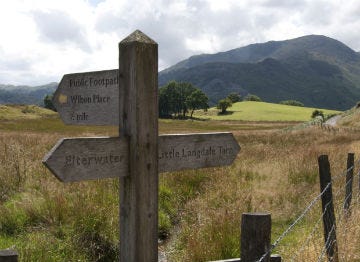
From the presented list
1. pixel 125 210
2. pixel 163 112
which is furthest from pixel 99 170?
pixel 163 112

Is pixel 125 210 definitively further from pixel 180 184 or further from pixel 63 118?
pixel 180 184

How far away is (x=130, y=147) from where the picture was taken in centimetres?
273

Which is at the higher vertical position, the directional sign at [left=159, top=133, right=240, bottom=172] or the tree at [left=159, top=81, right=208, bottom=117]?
the tree at [left=159, top=81, right=208, bottom=117]

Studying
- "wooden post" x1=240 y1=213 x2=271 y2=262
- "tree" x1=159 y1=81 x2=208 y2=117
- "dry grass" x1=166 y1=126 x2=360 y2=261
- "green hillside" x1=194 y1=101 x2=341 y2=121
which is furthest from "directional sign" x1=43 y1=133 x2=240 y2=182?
"tree" x1=159 y1=81 x2=208 y2=117

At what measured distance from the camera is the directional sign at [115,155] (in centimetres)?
250

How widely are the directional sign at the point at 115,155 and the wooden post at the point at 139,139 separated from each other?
0.09m

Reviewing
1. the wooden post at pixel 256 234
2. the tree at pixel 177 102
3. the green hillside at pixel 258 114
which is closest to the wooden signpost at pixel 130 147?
the wooden post at pixel 256 234

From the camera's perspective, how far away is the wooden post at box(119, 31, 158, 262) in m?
2.70

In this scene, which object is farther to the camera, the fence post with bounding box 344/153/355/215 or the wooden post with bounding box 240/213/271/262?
the fence post with bounding box 344/153/355/215

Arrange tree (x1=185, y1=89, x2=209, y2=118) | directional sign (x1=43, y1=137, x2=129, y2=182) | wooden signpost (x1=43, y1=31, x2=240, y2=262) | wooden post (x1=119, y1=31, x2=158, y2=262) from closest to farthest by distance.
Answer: directional sign (x1=43, y1=137, x2=129, y2=182) → wooden signpost (x1=43, y1=31, x2=240, y2=262) → wooden post (x1=119, y1=31, x2=158, y2=262) → tree (x1=185, y1=89, x2=209, y2=118)

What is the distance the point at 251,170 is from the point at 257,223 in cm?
866

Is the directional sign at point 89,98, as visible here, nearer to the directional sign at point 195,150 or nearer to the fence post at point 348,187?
the directional sign at point 195,150

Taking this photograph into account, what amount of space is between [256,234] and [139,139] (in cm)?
91

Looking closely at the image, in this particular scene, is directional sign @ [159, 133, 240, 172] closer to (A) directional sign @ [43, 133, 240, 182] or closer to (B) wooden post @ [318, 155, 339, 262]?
(A) directional sign @ [43, 133, 240, 182]
